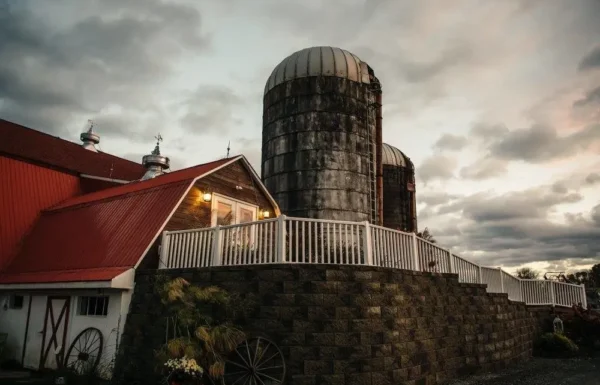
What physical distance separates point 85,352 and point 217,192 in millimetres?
5663

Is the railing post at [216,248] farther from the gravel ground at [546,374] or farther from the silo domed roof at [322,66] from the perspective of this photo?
the silo domed roof at [322,66]

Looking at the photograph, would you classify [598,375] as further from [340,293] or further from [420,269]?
[340,293]

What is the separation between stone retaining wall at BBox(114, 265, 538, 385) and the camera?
25.0 feet

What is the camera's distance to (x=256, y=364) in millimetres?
7641

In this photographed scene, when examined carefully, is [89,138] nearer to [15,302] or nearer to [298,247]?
[15,302]

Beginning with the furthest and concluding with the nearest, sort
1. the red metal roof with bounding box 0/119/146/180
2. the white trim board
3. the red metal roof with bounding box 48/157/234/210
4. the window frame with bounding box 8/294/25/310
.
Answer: the red metal roof with bounding box 0/119/146/180 < the red metal roof with bounding box 48/157/234/210 < the window frame with bounding box 8/294/25/310 < the white trim board

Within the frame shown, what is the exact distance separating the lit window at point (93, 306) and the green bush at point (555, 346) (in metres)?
14.6

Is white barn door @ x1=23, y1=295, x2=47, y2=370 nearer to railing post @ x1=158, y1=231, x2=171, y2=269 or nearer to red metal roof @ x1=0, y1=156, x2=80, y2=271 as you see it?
red metal roof @ x1=0, y1=156, x2=80, y2=271

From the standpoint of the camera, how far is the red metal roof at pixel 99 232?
423 inches

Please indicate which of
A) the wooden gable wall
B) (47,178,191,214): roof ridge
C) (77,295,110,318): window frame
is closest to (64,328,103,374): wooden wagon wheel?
(77,295,110,318): window frame

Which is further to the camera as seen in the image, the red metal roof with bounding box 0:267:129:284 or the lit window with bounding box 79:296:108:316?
the lit window with bounding box 79:296:108:316

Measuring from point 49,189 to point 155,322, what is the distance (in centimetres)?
1031

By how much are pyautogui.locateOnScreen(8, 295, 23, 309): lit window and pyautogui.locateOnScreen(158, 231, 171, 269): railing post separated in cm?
562

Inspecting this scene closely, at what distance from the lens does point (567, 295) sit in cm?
1761
